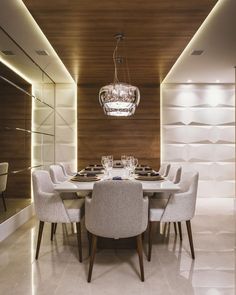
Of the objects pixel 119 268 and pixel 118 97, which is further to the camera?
pixel 118 97

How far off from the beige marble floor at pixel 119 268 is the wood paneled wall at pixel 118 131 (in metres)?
2.72

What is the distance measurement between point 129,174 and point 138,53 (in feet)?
6.31

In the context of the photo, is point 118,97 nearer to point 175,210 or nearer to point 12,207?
point 175,210

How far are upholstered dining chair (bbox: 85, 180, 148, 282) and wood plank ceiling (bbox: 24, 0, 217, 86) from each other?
1824 mm

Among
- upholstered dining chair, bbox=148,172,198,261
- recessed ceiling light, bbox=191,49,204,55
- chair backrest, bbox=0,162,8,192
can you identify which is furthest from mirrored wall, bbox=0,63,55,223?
recessed ceiling light, bbox=191,49,204,55


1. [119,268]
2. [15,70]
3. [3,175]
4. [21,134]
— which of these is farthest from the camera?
[21,134]

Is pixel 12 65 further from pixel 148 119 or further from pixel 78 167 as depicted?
pixel 148 119

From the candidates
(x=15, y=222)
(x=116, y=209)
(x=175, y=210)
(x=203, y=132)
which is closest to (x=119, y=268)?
(x=116, y=209)

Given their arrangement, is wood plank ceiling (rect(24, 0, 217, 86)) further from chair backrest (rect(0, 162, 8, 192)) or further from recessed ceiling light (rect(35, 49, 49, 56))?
chair backrest (rect(0, 162, 8, 192))

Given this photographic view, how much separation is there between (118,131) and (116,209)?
13.2 ft

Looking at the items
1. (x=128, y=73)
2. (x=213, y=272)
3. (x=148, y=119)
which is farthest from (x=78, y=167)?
(x=213, y=272)

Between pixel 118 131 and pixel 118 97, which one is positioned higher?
pixel 118 97

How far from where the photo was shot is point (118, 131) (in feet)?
20.2

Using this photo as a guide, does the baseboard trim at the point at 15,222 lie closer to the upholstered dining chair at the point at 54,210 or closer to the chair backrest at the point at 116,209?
the upholstered dining chair at the point at 54,210
